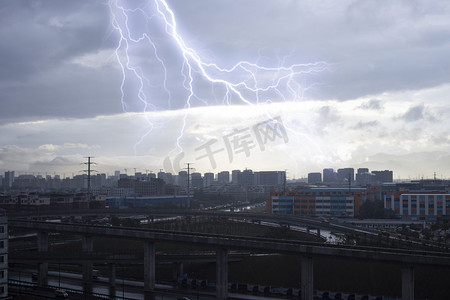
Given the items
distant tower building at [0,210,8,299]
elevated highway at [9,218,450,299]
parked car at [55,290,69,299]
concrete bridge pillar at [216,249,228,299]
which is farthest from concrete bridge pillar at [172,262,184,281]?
distant tower building at [0,210,8,299]

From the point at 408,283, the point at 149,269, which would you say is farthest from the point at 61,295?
the point at 408,283

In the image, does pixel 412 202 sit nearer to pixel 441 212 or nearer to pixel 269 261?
pixel 441 212

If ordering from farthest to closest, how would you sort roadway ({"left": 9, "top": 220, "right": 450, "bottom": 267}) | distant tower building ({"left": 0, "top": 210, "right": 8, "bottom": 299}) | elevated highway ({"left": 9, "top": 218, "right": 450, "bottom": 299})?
1. distant tower building ({"left": 0, "top": 210, "right": 8, "bottom": 299})
2. elevated highway ({"left": 9, "top": 218, "right": 450, "bottom": 299})
3. roadway ({"left": 9, "top": 220, "right": 450, "bottom": 267})

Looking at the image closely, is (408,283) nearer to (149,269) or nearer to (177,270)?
(149,269)

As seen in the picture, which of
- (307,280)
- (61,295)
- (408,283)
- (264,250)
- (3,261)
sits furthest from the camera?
(264,250)

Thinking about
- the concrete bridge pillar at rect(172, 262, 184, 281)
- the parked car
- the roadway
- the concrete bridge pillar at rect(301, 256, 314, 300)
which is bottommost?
the concrete bridge pillar at rect(172, 262, 184, 281)

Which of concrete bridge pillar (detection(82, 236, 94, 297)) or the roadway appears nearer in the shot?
the roadway

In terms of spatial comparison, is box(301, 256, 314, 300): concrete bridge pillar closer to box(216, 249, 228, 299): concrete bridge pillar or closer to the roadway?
the roadway

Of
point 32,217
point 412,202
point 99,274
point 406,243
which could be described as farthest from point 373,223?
point 32,217
